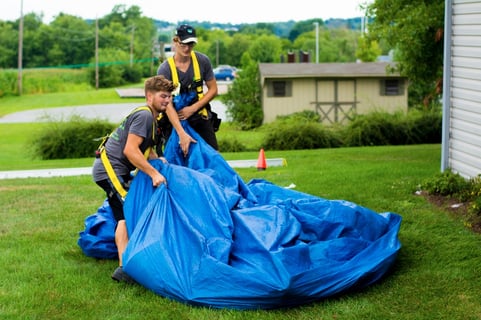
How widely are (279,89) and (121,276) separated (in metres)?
31.0

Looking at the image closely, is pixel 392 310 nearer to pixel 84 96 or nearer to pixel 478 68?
pixel 478 68

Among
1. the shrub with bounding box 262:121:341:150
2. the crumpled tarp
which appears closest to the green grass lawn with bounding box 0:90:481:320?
the crumpled tarp

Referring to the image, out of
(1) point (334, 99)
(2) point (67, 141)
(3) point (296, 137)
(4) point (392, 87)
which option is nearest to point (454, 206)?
(3) point (296, 137)

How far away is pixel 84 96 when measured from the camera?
214ft

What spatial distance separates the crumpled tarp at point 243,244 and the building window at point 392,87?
31.4m

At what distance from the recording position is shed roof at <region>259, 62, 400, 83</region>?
3650 centimetres

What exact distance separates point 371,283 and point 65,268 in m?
2.45

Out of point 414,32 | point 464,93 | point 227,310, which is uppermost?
point 414,32

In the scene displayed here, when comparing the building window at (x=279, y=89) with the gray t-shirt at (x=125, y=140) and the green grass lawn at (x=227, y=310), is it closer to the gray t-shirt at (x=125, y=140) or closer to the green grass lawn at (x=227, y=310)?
the green grass lawn at (x=227, y=310)

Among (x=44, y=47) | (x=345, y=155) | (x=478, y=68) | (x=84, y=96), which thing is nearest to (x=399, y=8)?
(x=345, y=155)

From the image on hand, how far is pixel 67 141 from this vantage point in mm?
20875

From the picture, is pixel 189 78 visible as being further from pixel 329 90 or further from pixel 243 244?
pixel 329 90

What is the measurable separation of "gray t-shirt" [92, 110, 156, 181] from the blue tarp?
21 cm

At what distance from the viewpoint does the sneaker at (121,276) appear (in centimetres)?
592
